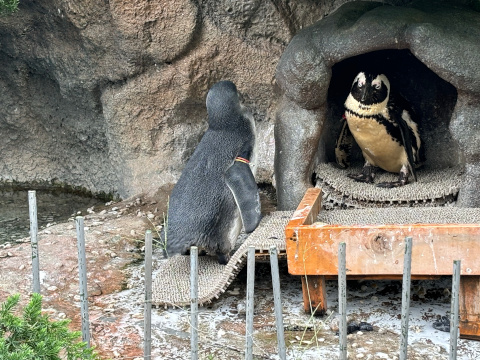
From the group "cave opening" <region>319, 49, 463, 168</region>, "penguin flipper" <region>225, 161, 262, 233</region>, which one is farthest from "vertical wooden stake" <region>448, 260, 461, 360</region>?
"cave opening" <region>319, 49, 463, 168</region>

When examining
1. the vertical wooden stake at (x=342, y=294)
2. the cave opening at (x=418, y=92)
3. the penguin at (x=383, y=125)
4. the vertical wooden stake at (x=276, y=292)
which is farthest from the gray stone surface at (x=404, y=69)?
the vertical wooden stake at (x=276, y=292)

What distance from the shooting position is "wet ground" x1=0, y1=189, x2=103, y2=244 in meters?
4.43

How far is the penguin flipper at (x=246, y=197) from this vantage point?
3453mm

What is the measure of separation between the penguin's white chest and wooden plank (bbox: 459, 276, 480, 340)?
1.32m

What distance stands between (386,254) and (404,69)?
5.84ft

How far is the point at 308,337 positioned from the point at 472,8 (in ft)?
6.44

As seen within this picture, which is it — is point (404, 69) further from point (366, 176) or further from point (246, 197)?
point (246, 197)

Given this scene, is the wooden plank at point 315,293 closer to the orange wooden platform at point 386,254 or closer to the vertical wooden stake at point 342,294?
the orange wooden platform at point 386,254

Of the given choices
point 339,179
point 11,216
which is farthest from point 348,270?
point 11,216

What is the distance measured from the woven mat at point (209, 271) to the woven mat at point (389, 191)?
47 centimetres

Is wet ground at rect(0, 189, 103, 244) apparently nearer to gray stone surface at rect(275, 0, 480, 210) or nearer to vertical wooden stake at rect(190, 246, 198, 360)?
gray stone surface at rect(275, 0, 480, 210)

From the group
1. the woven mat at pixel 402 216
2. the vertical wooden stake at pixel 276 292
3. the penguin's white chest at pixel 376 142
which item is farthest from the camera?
the penguin's white chest at pixel 376 142

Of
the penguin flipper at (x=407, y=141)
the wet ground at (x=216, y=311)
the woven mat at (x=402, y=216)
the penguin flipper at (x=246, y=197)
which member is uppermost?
the penguin flipper at (x=407, y=141)

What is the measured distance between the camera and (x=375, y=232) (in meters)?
2.84
